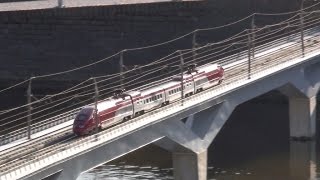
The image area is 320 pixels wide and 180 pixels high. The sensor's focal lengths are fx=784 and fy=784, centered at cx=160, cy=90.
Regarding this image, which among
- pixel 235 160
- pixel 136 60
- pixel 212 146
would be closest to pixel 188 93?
pixel 235 160

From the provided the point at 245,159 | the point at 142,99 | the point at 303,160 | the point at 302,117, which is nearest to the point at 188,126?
the point at 142,99

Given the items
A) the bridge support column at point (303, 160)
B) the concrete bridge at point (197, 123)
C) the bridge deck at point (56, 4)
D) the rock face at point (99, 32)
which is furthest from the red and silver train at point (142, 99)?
the bridge deck at point (56, 4)

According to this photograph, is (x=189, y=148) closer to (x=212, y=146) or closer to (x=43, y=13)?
(x=212, y=146)

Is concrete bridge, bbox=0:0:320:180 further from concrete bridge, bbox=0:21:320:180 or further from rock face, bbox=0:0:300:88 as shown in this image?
rock face, bbox=0:0:300:88

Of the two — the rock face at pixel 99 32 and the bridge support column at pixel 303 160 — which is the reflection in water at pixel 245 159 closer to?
the bridge support column at pixel 303 160

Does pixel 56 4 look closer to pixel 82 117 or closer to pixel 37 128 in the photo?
pixel 37 128

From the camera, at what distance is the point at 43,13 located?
64.2 m

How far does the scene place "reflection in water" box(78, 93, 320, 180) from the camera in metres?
38.2

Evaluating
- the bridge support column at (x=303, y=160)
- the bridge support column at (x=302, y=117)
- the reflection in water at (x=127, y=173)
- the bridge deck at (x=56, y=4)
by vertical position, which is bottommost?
the bridge support column at (x=303, y=160)

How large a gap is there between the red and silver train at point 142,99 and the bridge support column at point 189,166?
7.85ft

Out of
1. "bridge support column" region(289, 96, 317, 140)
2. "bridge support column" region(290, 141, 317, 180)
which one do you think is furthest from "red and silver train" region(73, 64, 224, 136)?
"bridge support column" region(289, 96, 317, 140)

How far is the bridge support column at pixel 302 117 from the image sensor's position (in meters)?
44.5

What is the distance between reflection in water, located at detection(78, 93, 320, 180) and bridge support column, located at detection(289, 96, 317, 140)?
56 cm

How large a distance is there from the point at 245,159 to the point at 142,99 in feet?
37.0
